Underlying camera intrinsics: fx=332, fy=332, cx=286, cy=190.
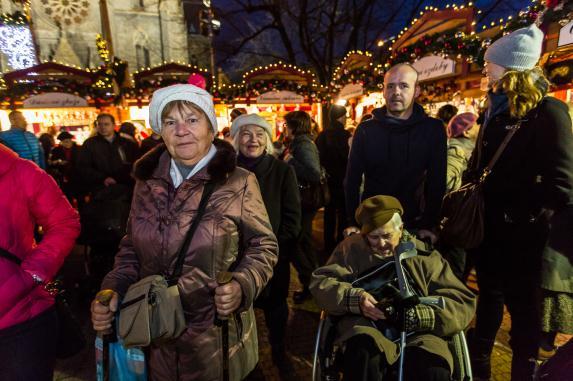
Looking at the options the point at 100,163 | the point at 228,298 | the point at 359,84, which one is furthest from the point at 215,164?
the point at 359,84

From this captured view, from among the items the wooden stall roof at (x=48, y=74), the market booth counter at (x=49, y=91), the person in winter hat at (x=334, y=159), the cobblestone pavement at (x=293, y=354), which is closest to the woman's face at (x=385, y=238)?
the cobblestone pavement at (x=293, y=354)

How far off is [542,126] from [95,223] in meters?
4.37

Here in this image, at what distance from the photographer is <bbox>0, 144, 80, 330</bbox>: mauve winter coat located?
5.31ft

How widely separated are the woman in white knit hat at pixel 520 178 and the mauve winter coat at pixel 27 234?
272 centimetres

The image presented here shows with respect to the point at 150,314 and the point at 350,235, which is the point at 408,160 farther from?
the point at 150,314

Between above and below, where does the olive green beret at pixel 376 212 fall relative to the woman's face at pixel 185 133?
below

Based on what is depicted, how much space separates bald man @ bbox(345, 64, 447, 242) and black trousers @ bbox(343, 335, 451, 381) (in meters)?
0.80

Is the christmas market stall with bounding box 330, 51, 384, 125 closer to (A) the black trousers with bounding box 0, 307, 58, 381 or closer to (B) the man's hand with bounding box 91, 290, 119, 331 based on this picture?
(B) the man's hand with bounding box 91, 290, 119, 331

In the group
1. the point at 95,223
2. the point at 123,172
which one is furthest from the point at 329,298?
the point at 123,172

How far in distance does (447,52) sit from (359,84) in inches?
123

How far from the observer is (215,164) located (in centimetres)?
169

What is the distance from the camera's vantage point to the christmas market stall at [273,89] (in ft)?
35.2

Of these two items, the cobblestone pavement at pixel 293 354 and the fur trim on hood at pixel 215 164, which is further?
the cobblestone pavement at pixel 293 354

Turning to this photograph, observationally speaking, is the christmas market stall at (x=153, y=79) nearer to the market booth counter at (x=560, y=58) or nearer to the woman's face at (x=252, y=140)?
the woman's face at (x=252, y=140)
